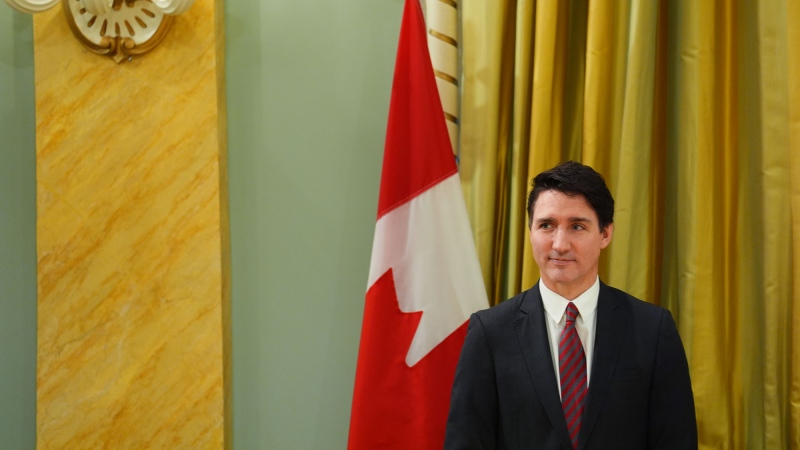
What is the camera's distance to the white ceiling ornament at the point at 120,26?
2.73 metres

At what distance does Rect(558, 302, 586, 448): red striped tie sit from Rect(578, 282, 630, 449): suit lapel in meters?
0.02

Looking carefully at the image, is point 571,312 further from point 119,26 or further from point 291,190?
point 119,26

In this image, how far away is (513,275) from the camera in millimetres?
2676

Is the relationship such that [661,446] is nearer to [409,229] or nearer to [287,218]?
[409,229]

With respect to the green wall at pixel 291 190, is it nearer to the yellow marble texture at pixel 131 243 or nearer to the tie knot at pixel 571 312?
the yellow marble texture at pixel 131 243

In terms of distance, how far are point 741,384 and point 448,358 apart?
834mm

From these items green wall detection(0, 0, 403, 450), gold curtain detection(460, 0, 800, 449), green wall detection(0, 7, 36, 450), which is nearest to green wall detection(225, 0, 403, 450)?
green wall detection(0, 0, 403, 450)

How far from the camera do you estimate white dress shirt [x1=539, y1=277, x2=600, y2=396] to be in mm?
1963

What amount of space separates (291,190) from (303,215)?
92 mm

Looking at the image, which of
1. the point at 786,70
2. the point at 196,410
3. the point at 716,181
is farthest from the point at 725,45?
the point at 196,410

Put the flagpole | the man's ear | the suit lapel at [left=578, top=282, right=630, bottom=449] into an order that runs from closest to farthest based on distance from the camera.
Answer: the suit lapel at [left=578, top=282, right=630, bottom=449] < the man's ear < the flagpole

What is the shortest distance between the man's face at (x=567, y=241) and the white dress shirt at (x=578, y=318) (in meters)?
0.02

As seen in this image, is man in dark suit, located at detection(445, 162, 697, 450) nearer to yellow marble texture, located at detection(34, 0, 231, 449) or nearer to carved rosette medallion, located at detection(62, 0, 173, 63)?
yellow marble texture, located at detection(34, 0, 231, 449)

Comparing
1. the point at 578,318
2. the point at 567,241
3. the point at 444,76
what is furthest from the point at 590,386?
the point at 444,76
